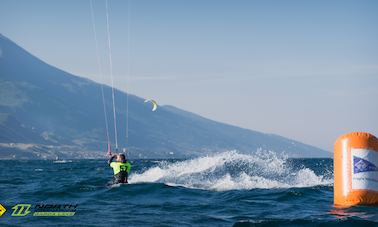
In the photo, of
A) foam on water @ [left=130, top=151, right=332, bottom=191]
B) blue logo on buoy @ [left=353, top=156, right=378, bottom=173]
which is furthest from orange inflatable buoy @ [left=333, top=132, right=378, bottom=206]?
foam on water @ [left=130, top=151, right=332, bottom=191]

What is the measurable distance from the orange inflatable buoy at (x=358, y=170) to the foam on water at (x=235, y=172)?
1137 cm

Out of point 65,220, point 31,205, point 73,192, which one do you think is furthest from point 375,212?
point 73,192

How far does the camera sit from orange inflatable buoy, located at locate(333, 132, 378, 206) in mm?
17188

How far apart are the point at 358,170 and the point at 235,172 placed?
20.8 meters

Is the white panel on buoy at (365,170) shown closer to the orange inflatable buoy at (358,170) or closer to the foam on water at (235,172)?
the orange inflatable buoy at (358,170)

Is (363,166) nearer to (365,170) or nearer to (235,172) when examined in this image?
(365,170)

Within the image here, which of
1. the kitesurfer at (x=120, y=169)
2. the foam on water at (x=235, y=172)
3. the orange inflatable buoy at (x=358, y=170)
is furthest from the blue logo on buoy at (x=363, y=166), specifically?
the kitesurfer at (x=120, y=169)

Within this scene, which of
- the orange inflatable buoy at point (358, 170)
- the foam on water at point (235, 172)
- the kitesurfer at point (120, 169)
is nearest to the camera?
the orange inflatable buoy at point (358, 170)

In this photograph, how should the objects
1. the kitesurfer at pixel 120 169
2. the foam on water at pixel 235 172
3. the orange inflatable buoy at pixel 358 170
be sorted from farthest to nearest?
the foam on water at pixel 235 172 < the kitesurfer at pixel 120 169 < the orange inflatable buoy at pixel 358 170

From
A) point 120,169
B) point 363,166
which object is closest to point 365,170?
point 363,166

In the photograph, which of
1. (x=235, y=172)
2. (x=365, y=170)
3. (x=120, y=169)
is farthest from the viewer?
(x=235, y=172)

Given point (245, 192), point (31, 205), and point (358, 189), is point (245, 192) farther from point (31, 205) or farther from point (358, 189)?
point (31, 205)

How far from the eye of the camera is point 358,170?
17.3m

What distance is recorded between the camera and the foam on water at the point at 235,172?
31719 millimetres
